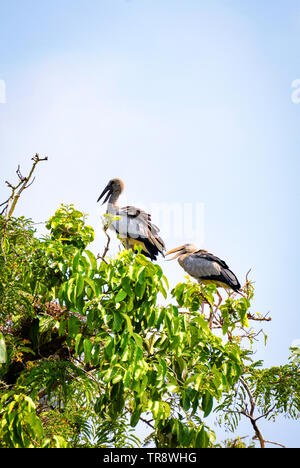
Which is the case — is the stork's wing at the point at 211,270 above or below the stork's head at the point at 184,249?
below

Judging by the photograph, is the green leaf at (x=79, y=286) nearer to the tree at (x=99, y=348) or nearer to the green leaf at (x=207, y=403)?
the tree at (x=99, y=348)

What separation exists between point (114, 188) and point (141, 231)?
1.83m

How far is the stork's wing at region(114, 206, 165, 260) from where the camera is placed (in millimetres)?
8109

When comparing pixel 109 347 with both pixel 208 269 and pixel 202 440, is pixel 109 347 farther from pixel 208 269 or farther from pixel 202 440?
pixel 208 269

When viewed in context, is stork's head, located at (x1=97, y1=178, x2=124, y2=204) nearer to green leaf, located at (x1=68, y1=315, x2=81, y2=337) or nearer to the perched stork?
the perched stork

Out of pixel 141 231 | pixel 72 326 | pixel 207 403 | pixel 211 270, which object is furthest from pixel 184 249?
pixel 72 326

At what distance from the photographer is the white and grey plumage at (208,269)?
7512 millimetres

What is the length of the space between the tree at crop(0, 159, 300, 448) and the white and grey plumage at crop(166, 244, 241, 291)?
8.65 feet

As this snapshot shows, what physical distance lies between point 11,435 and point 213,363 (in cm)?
165

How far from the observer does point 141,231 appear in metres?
8.10

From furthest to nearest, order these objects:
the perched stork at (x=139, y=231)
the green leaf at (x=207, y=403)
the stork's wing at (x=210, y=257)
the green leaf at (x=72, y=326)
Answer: the perched stork at (x=139, y=231) → the stork's wing at (x=210, y=257) → the green leaf at (x=207, y=403) → the green leaf at (x=72, y=326)

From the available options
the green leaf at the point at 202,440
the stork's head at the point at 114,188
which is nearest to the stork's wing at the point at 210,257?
the stork's head at the point at 114,188

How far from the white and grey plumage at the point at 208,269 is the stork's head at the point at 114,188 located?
199 cm
